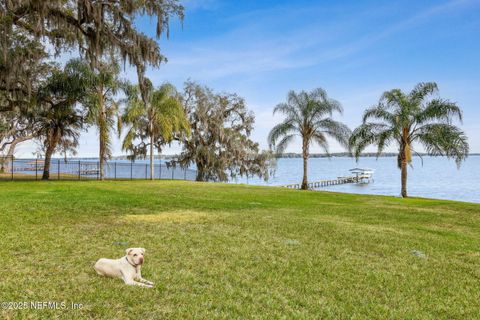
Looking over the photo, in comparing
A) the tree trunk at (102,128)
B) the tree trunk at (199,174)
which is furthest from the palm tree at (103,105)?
the tree trunk at (199,174)

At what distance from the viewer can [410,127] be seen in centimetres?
2069

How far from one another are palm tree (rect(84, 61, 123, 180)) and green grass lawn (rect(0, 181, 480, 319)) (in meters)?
13.6

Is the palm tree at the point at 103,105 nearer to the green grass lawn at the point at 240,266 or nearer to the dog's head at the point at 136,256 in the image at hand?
the green grass lawn at the point at 240,266

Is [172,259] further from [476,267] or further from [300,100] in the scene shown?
[300,100]

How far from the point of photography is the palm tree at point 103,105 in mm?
21625

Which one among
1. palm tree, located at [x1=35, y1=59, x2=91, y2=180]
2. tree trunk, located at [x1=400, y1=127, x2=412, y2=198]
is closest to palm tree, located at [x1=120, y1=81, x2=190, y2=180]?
A: palm tree, located at [x1=35, y1=59, x2=91, y2=180]

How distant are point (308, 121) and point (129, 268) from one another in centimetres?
2132

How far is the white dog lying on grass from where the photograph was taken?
12.6 ft

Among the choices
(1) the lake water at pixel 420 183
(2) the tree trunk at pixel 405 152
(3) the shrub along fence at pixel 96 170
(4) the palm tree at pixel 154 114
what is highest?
(4) the palm tree at pixel 154 114

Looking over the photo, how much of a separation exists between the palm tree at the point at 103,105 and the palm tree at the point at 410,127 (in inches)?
599

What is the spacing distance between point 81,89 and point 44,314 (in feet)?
67.6

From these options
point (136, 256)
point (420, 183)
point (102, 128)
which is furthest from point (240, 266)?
point (420, 183)

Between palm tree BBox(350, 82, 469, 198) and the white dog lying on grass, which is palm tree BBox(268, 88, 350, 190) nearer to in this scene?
palm tree BBox(350, 82, 469, 198)

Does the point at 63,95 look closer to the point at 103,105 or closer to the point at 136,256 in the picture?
the point at 103,105
